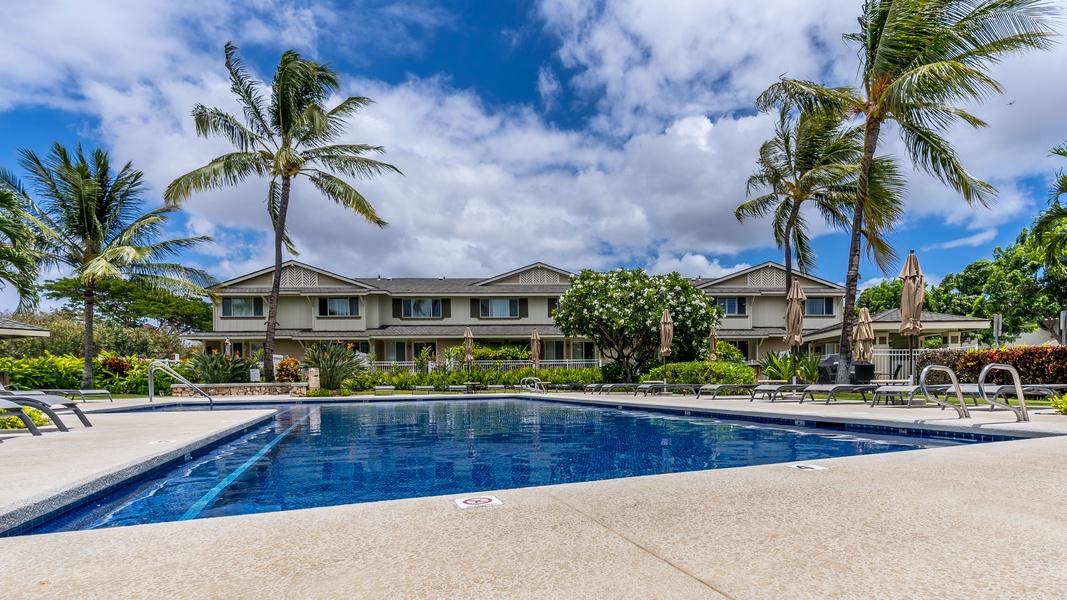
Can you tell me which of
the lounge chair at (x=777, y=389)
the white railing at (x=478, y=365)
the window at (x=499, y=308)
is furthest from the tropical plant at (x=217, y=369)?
the lounge chair at (x=777, y=389)

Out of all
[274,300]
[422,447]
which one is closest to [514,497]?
[422,447]

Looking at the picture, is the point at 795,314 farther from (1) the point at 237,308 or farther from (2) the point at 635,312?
(1) the point at 237,308

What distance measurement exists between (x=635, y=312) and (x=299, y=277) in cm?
1965

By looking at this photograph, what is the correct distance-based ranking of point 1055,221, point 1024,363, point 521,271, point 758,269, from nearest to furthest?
point 1024,363
point 1055,221
point 758,269
point 521,271

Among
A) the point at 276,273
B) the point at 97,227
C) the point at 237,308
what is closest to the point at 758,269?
the point at 276,273

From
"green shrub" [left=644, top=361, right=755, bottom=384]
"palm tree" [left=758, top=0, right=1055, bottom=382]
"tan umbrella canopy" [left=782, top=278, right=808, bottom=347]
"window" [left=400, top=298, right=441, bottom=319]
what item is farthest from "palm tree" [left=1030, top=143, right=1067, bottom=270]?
"window" [left=400, top=298, right=441, bottom=319]

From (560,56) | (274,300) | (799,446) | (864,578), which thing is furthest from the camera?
(560,56)

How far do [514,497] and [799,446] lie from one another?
5.75 meters

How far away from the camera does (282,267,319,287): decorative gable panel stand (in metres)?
33.0

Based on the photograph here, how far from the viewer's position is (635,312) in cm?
2317

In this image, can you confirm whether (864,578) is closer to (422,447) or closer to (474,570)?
(474,570)

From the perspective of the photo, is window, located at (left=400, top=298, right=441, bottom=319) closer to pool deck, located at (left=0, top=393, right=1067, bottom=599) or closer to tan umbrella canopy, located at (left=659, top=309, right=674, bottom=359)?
tan umbrella canopy, located at (left=659, top=309, right=674, bottom=359)

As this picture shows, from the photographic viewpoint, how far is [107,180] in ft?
74.1

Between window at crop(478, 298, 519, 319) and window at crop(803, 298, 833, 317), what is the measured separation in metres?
16.8
